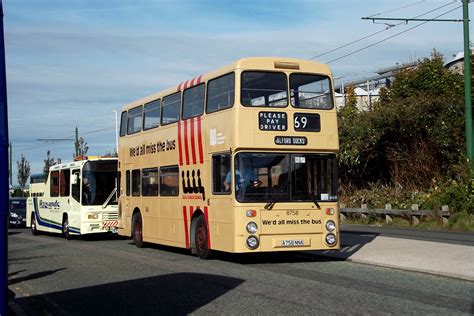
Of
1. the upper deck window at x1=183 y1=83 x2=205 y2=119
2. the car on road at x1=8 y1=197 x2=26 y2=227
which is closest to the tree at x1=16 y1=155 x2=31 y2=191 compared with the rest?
the car on road at x1=8 y1=197 x2=26 y2=227

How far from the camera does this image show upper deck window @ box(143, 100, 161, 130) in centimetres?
1838

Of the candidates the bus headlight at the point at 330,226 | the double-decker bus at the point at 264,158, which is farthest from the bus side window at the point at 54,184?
the bus headlight at the point at 330,226

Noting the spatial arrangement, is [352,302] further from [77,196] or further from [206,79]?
[77,196]

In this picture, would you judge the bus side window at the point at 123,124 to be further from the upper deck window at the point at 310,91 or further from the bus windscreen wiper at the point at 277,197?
the bus windscreen wiper at the point at 277,197

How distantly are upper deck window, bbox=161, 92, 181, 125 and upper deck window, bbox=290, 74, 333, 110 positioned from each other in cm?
375

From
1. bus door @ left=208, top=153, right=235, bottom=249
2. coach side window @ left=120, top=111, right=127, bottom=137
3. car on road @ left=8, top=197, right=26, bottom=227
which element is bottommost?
car on road @ left=8, top=197, right=26, bottom=227

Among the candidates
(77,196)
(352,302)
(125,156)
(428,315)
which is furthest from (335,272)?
(77,196)

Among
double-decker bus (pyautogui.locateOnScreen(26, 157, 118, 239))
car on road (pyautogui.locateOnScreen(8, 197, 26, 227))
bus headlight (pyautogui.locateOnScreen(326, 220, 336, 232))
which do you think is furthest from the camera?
car on road (pyautogui.locateOnScreen(8, 197, 26, 227))

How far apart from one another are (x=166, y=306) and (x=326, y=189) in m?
6.05

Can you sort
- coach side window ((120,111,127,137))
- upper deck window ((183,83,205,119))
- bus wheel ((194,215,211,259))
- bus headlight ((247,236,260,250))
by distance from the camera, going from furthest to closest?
coach side window ((120,111,127,137)) < upper deck window ((183,83,205,119)) < bus wheel ((194,215,211,259)) < bus headlight ((247,236,260,250))

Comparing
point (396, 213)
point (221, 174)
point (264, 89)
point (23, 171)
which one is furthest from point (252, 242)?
point (23, 171)

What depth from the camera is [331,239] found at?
14.2m

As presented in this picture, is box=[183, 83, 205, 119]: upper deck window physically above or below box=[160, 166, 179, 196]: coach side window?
above

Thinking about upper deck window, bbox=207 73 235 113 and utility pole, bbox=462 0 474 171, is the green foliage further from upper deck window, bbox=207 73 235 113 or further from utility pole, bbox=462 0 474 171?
upper deck window, bbox=207 73 235 113
